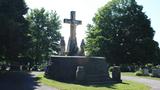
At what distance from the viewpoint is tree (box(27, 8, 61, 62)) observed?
8044 cm

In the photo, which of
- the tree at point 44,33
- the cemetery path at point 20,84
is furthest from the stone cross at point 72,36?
the tree at point 44,33

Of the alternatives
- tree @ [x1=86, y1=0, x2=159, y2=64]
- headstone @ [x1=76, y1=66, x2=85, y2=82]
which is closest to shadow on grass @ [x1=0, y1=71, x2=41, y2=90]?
headstone @ [x1=76, y1=66, x2=85, y2=82]

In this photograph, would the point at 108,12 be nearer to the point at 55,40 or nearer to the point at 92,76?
the point at 55,40

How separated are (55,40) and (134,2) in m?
22.5

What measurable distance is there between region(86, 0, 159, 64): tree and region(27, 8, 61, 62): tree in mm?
14061

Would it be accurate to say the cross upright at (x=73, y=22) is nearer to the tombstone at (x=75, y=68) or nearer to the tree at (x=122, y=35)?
the tombstone at (x=75, y=68)

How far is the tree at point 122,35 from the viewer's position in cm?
6512

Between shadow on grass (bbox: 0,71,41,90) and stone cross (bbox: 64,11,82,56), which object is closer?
shadow on grass (bbox: 0,71,41,90)

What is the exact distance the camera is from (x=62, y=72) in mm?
32062

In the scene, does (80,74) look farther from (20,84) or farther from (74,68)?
(20,84)

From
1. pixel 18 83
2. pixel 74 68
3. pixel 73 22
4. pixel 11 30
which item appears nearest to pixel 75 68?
pixel 74 68

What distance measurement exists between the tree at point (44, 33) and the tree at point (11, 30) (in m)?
40.7

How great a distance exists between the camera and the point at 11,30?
3244 centimetres

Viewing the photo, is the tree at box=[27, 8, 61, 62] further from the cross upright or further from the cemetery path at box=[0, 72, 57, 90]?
the cemetery path at box=[0, 72, 57, 90]
